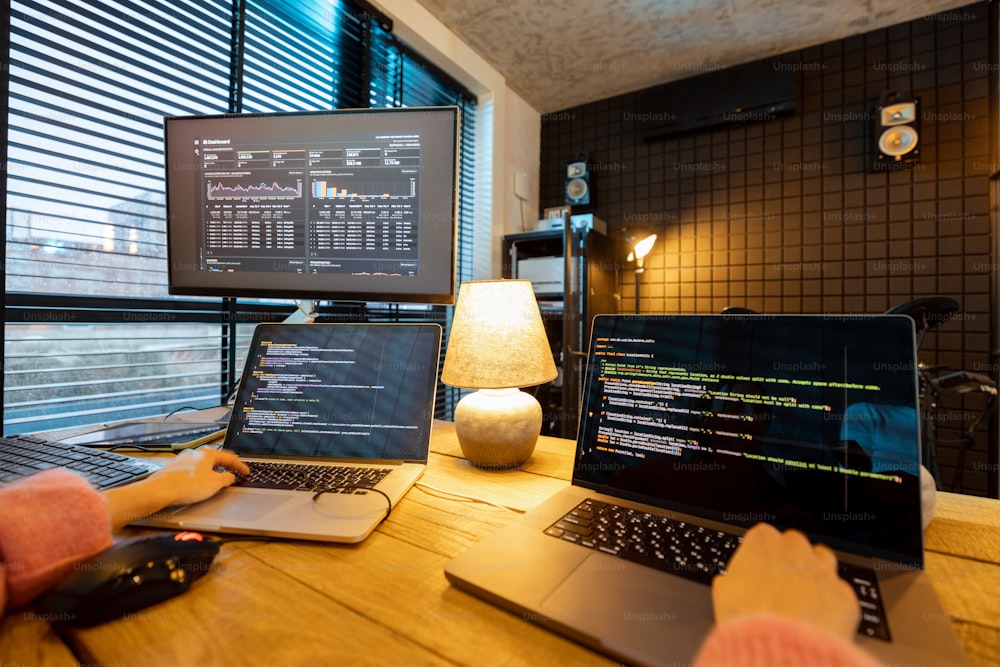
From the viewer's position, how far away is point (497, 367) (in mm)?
801

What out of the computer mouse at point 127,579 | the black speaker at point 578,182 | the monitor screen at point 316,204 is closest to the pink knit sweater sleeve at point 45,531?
the computer mouse at point 127,579

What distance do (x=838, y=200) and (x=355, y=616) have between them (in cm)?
321

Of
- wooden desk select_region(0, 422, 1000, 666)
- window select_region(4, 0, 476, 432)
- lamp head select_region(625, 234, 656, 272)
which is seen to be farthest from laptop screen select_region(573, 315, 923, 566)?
lamp head select_region(625, 234, 656, 272)

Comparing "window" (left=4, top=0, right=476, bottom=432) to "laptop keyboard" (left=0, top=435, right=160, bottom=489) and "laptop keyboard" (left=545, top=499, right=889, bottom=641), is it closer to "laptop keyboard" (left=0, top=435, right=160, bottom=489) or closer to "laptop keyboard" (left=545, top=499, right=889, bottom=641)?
"laptop keyboard" (left=0, top=435, right=160, bottom=489)

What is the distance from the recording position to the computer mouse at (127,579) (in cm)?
39

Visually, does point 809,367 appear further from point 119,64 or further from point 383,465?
point 119,64

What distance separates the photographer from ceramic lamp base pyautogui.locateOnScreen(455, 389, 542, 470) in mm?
812

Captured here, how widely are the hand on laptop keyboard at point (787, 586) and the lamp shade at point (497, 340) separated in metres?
0.46

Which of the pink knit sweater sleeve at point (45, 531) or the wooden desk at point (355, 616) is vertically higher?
the pink knit sweater sleeve at point (45, 531)

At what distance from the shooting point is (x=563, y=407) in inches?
108

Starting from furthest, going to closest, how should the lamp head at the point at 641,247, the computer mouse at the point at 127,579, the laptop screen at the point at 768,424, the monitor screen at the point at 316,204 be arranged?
the lamp head at the point at 641,247 < the monitor screen at the point at 316,204 < the laptop screen at the point at 768,424 < the computer mouse at the point at 127,579

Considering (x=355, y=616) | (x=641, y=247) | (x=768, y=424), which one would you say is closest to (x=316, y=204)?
(x=355, y=616)

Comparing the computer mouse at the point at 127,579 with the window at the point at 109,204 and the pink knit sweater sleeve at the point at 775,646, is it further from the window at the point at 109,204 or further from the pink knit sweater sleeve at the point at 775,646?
the window at the point at 109,204

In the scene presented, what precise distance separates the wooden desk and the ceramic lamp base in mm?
227
